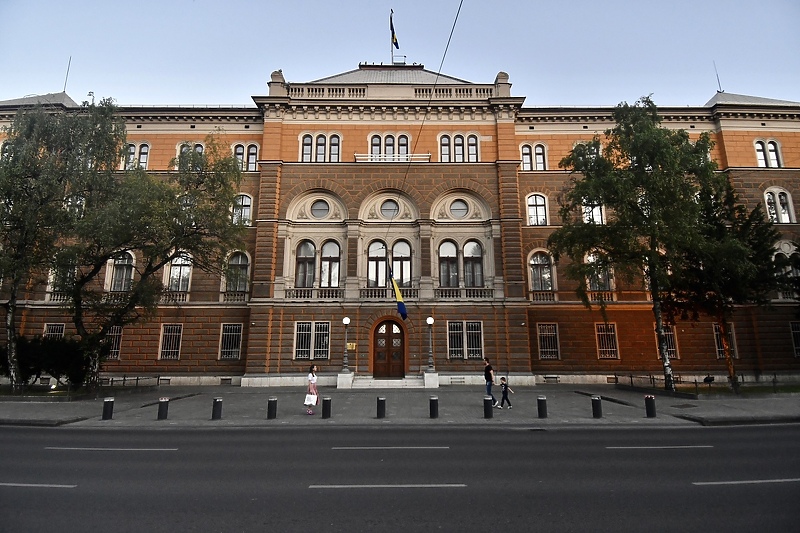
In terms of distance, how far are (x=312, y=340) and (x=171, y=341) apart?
31.8 feet

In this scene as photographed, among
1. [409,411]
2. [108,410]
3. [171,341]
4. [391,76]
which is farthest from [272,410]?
[391,76]

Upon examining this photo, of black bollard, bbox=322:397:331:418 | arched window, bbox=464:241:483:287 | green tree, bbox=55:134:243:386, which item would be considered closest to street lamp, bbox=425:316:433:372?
arched window, bbox=464:241:483:287

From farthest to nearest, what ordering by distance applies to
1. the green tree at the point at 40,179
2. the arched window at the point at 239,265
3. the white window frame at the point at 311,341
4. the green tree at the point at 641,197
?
the arched window at the point at 239,265 < the white window frame at the point at 311,341 < the green tree at the point at 40,179 < the green tree at the point at 641,197

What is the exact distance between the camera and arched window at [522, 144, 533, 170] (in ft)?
103

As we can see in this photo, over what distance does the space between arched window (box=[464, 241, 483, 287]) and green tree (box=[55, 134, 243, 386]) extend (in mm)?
14540

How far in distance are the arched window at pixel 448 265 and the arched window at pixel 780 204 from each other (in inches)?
886

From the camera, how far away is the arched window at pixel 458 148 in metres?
30.5

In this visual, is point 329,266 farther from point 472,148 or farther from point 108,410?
point 108,410

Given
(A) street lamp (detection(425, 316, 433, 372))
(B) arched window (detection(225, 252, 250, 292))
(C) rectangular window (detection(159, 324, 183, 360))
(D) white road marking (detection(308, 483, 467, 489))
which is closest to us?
(D) white road marking (detection(308, 483, 467, 489))

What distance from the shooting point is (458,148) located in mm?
30562

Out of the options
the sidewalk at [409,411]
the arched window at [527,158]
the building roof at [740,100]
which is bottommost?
the sidewalk at [409,411]

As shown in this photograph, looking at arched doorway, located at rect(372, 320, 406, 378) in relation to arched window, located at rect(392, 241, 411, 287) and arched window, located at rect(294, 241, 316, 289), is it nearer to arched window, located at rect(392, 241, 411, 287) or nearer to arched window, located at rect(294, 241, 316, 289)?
arched window, located at rect(392, 241, 411, 287)

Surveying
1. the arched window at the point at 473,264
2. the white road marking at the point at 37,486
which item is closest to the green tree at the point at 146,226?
the arched window at the point at 473,264

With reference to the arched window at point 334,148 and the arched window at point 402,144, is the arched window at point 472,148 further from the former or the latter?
the arched window at point 334,148
